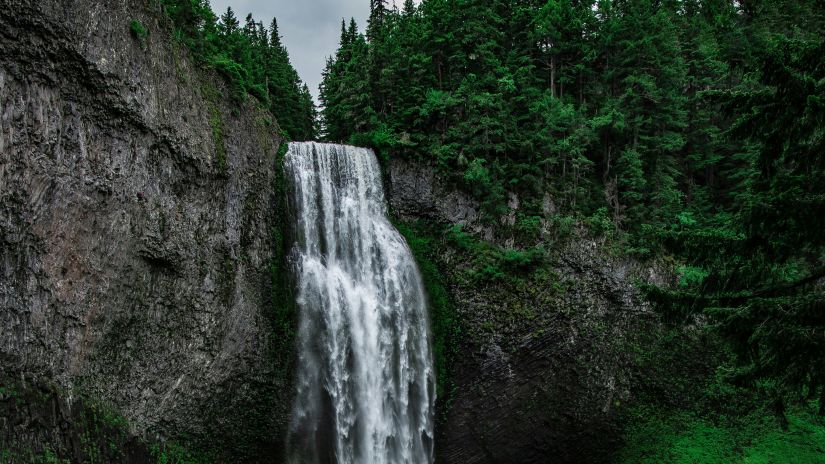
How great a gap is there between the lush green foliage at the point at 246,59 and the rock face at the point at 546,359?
9329mm

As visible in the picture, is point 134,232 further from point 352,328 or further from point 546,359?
point 546,359

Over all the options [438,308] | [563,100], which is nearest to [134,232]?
[438,308]

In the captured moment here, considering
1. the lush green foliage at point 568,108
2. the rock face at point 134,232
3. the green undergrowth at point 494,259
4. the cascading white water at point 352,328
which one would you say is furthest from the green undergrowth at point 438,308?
the rock face at point 134,232

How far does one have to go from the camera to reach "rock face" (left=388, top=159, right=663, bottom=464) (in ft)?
52.9

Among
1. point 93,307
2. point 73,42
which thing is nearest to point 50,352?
point 93,307

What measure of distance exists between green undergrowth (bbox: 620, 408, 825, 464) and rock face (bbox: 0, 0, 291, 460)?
1214 cm

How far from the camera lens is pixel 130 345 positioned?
10930 millimetres

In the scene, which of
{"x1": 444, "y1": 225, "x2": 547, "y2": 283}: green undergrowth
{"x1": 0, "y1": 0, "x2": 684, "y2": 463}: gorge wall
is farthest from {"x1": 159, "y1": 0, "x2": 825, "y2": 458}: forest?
{"x1": 0, "y1": 0, "x2": 684, "y2": 463}: gorge wall

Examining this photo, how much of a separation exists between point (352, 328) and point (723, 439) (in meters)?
12.9

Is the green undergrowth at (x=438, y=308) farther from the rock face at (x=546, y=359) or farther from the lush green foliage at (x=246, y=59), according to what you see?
the lush green foliage at (x=246, y=59)

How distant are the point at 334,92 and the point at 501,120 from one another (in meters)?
10.7

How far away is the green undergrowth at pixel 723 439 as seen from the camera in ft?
50.1

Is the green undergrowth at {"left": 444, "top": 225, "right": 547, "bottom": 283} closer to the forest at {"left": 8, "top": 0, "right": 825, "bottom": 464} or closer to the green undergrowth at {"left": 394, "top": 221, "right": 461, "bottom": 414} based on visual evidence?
the forest at {"left": 8, "top": 0, "right": 825, "bottom": 464}

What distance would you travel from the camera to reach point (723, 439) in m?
15.9
